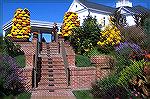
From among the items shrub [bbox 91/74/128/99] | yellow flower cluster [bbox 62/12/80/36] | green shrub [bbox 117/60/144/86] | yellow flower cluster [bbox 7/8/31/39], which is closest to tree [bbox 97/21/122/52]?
yellow flower cluster [bbox 62/12/80/36]

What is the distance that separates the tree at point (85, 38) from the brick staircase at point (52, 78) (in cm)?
186

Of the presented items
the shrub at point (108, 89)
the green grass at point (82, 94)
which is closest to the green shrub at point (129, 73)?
the shrub at point (108, 89)

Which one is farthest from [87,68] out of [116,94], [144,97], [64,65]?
[144,97]

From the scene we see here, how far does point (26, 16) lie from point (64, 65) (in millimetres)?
10099

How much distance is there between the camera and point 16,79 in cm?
1259

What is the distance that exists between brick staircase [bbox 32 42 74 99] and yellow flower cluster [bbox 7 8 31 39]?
5.92 meters

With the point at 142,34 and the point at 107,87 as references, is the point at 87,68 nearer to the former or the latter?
the point at 107,87

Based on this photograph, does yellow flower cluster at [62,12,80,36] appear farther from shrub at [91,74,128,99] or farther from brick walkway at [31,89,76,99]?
shrub at [91,74,128,99]

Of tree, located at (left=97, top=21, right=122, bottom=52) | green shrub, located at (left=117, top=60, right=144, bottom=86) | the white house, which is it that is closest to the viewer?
green shrub, located at (left=117, top=60, right=144, bottom=86)

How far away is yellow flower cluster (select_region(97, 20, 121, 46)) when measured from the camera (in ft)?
63.6

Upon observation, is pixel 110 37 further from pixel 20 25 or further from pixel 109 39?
pixel 20 25

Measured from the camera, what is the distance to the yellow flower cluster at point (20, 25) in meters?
23.5

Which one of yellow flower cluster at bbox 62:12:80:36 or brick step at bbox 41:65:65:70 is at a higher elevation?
yellow flower cluster at bbox 62:12:80:36

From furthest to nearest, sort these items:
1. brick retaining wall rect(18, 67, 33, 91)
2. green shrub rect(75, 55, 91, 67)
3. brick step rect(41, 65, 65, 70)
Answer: green shrub rect(75, 55, 91, 67) → brick step rect(41, 65, 65, 70) → brick retaining wall rect(18, 67, 33, 91)
